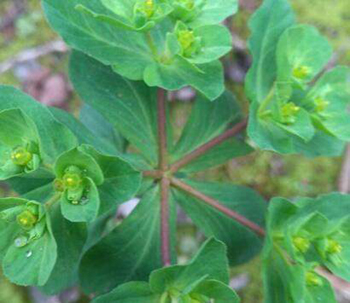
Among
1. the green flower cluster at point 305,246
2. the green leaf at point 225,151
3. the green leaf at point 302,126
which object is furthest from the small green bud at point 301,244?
the green leaf at point 225,151

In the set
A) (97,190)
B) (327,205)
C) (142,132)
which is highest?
(97,190)

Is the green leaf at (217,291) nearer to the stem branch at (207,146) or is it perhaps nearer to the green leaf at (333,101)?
the stem branch at (207,146)

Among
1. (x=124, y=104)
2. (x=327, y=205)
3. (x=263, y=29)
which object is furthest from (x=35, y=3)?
(x=327, y=205)

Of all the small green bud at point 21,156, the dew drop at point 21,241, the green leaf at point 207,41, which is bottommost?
the dew drop at point 21,241

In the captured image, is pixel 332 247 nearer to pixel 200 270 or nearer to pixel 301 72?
pixel 200 270

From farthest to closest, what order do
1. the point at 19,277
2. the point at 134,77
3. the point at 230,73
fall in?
the point at 230,73 < the point at 134,77 < the point at 19,277

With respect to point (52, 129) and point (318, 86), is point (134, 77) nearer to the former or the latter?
point (52, 129)
